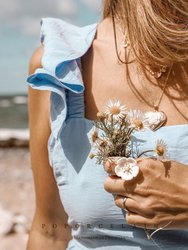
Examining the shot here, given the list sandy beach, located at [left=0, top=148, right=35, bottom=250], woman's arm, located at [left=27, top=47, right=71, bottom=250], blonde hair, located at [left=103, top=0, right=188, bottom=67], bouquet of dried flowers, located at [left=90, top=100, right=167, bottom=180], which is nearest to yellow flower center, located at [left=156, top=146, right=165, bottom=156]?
bouquet of dried flowers, located at [left=90, top=100, right=167, bottom=180]

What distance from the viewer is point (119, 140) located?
110 cm

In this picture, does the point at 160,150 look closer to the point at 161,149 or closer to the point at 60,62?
the point at 161,149

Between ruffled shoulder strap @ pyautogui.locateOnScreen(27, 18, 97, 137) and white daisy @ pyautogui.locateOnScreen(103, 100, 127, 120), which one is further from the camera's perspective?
ruffled shoulder strap @ pyautogui.locateOnScreen(27, 18, 97, 137)

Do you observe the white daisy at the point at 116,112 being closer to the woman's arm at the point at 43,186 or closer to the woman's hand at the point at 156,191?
the woman's hand at the point at 156,191

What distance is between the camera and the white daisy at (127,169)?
3.57ft

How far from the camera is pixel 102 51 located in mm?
1365

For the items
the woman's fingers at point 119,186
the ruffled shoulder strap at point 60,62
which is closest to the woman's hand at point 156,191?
the woman's fingers at point 119,186

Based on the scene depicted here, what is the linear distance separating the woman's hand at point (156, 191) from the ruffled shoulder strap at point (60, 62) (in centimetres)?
23

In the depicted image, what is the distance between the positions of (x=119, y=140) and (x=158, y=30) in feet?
0.84

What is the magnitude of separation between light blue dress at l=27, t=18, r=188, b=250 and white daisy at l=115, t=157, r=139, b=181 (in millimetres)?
118

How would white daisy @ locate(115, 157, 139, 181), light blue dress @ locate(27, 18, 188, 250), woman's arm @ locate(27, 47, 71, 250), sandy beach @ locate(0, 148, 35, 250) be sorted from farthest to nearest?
sandy beach @ locate(0, 148, 35, 250) < woman's arm @ locate(27, 47, 71, 250) < light blue dress @ locate(27, 18, 188, 250) < white daisy @ locate(115, 157, 139, 181)

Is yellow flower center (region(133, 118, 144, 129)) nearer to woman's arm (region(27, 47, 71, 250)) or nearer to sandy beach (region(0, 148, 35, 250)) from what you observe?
woman's arm (region(27, 47, 71, 250))

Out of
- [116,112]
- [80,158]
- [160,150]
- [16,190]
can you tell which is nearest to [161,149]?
[160,150]

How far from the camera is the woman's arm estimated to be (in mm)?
1407
